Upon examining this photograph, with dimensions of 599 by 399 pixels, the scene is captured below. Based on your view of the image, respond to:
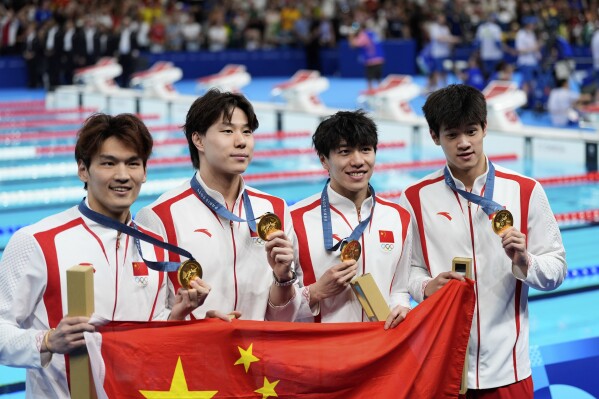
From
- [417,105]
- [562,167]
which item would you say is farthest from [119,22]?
[562,167]

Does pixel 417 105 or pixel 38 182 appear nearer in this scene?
pixel 38 182

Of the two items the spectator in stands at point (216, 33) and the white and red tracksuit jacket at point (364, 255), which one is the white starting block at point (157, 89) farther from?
the white and red tracksuit jacket at point (364, 255)

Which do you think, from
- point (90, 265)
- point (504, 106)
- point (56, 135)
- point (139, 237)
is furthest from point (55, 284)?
point (56, 135)

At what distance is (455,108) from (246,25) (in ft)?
81.8

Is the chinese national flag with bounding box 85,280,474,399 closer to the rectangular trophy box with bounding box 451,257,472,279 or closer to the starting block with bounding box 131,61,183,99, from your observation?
the rectangular trophy box with bounding box 451,257,472,279

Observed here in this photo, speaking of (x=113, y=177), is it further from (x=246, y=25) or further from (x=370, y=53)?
(x=246, y=25)

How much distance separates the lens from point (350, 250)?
10.0 feet

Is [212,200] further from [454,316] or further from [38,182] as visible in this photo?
[38,182]

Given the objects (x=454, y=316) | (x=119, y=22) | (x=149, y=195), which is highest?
(x=119, y=22)

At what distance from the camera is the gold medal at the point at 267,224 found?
9.50 ft

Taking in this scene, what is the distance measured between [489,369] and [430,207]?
576 mm

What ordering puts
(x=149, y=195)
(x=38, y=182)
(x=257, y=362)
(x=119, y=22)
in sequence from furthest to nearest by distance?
(x=119, y=22) < (x=38, y=182) < (x=149, y=195) < (x=257, y=362)

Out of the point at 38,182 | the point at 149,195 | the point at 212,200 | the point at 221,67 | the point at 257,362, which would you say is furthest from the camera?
the point at 221,67

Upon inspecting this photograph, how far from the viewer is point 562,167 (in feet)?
37.9
